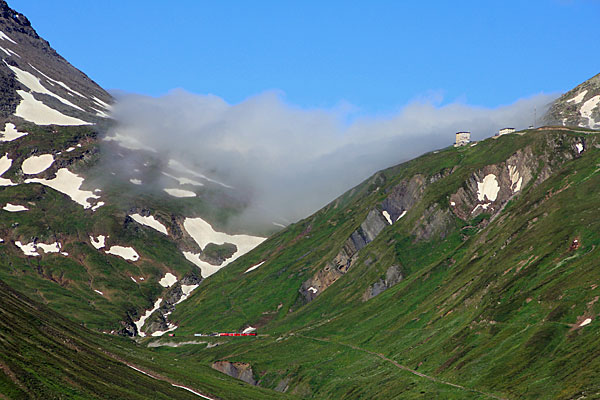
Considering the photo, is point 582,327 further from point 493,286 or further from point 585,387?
point 493,286

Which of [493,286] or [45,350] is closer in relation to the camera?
[45,350]

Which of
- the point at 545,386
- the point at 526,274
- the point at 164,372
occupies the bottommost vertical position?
the point at 545,386

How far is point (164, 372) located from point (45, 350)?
54066 mm

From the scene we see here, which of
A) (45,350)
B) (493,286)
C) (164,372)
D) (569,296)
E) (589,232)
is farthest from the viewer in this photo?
(493,286)

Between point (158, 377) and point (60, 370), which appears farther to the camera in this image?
point (158, 377)

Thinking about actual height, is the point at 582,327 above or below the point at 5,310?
below

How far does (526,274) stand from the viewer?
18225 centimetres

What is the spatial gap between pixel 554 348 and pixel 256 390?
79158 mm

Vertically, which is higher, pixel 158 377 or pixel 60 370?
pixel 60 370

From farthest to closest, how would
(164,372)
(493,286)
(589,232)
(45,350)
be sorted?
1. (493,286)
2. (589,232)
3. (164,372)
4. (45,350)

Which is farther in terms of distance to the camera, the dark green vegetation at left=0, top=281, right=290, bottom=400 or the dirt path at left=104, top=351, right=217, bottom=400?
the dirt path at left=104, top=351, right=217, bottom=400

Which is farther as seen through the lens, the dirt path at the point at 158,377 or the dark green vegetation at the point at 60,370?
the dirt path at the point at 158,377

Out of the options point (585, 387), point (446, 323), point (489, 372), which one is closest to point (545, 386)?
point (585, 387)

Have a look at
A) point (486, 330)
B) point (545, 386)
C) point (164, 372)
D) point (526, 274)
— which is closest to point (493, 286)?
point (526, 274)
